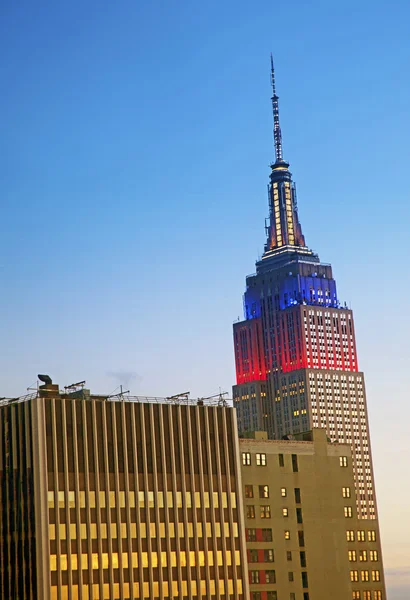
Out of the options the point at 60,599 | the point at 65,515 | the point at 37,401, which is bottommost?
the point at 60,599

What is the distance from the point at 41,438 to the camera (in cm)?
19925

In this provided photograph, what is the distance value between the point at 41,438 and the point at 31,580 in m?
21.6

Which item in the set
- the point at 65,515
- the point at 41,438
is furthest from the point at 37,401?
the point at 65,515

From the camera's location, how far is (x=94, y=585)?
652 feet

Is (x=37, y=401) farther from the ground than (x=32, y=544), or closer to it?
farther from the ground

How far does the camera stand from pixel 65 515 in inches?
7844

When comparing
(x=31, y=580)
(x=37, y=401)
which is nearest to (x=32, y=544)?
(x=31, y=580)

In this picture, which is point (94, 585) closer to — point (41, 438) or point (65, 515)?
point (65, 515)

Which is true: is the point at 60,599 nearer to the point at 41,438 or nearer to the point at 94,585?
the point at 94,585

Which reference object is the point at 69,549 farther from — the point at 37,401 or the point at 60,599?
the point at 37,401

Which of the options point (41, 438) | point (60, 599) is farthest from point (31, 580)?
point (41, 438)

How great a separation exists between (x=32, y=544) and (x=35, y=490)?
823 centimetres

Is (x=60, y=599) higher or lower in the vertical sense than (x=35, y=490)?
lower

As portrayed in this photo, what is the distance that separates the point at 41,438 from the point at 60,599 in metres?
24.6
